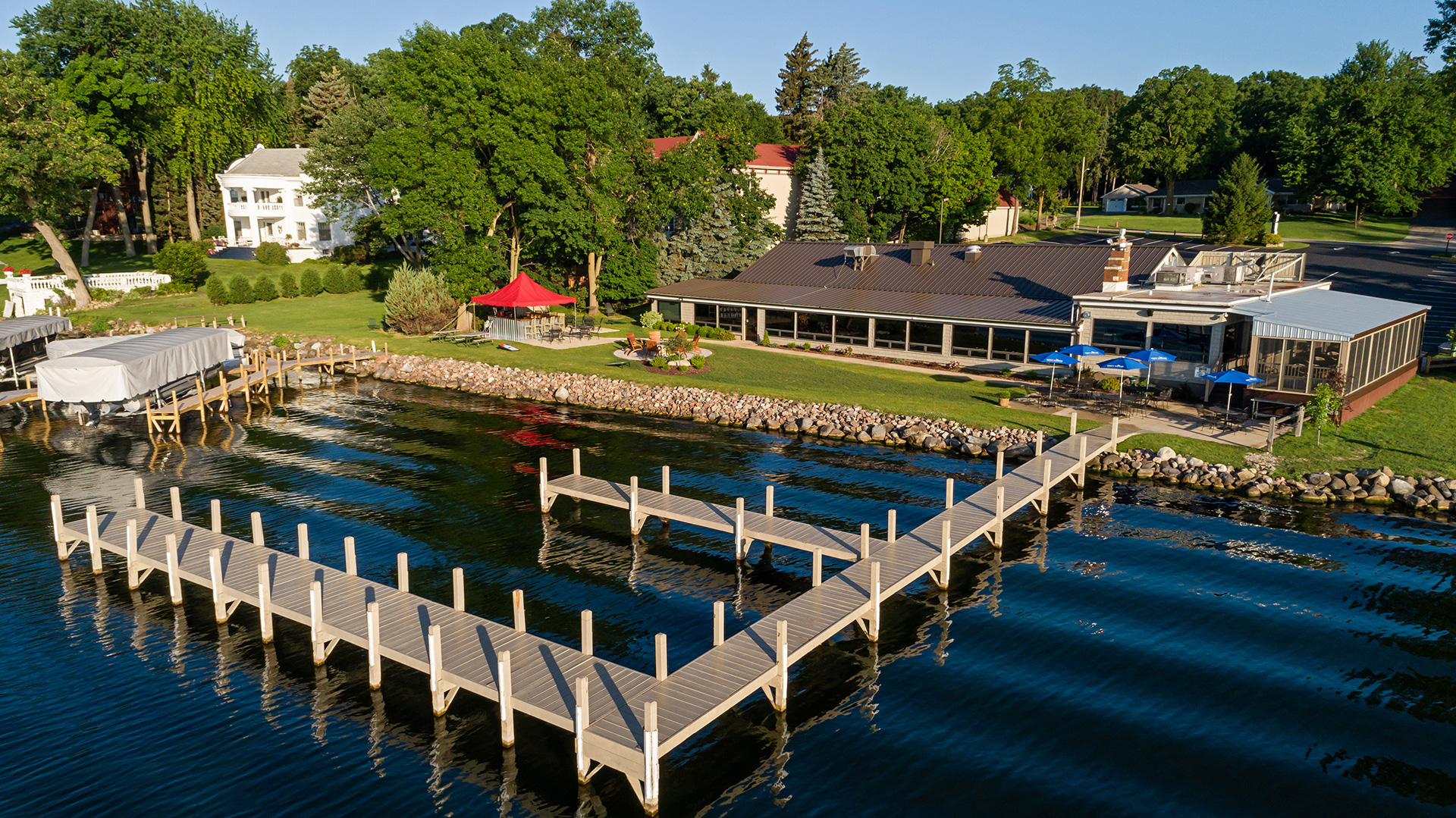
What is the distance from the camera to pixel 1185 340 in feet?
135

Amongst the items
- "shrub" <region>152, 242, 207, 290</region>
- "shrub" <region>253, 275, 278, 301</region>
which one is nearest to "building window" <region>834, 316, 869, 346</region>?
"shrub" <region>253, 275, 278, 301</region>

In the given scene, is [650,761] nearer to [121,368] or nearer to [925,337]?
[121,368]

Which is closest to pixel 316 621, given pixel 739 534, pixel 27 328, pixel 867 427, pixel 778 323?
pixel 739 534

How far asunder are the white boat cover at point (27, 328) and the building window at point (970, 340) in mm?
47094

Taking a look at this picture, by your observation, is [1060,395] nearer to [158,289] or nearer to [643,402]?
[643,402]

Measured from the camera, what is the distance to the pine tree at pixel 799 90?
106m

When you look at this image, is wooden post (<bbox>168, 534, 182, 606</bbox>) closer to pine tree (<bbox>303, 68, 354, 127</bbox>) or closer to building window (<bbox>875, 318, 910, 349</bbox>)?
building window (<bbox>875, 318, 910, 349</bbox>)

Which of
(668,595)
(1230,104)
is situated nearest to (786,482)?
(668,595)

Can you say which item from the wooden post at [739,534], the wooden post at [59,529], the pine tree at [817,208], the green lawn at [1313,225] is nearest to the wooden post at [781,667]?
the wooden post at [739,534]

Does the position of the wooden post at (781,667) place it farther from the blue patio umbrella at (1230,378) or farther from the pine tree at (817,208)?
the pine tree at (817,208)

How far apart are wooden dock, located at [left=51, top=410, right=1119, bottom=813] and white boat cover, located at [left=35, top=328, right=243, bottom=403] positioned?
1321 centimetres

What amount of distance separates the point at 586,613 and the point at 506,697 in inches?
89.8

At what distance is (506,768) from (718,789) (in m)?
3.92

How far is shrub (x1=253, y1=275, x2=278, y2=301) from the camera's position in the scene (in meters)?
67.8
